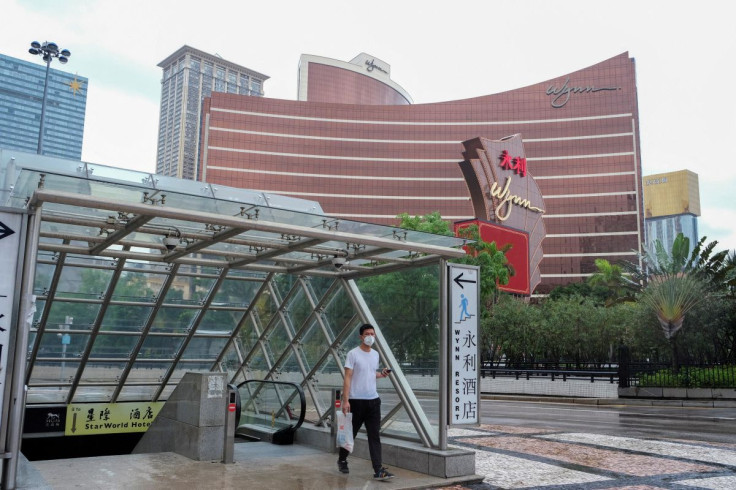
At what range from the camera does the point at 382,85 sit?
470 feet

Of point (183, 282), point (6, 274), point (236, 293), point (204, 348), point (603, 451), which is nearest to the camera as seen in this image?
point (6, 274)

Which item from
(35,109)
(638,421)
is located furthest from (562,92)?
(638,421)

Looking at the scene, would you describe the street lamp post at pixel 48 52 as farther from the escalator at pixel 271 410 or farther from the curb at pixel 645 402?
the curb at pixel 645 402

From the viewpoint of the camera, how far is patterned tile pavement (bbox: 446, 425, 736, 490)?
7508 mm

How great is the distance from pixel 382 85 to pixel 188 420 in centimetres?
14025

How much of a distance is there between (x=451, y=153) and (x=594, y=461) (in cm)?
9179

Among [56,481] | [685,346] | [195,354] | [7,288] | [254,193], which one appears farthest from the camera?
[685,346]

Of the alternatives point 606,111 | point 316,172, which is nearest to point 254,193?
point 316,172

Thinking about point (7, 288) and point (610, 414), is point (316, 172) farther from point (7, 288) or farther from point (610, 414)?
point (7, 288)

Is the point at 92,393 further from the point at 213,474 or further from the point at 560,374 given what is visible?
the point at 560,374

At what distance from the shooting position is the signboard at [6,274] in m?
5.46

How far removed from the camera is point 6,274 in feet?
18.2

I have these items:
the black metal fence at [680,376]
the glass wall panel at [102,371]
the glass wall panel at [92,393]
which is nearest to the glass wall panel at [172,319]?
the glass wall panel at [102,371]

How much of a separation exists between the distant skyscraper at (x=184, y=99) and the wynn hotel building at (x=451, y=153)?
7664 centimetres
